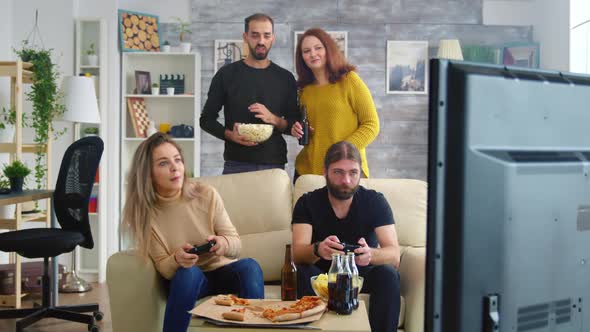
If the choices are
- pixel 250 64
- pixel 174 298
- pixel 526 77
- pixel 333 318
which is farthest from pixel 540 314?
pixel 250 64

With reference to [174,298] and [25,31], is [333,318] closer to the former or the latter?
[174,298]

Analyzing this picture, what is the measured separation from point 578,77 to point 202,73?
5.40 meters

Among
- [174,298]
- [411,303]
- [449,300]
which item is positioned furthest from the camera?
[411,303]

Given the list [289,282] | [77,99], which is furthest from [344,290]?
[77,99]

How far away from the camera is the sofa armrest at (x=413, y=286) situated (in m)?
2.82

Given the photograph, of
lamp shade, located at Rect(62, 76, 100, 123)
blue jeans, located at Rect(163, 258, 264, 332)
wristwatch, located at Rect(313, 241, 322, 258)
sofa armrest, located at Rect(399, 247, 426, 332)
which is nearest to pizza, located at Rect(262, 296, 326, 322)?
wristwatch, located at Rect(313, 241, 322, 258)

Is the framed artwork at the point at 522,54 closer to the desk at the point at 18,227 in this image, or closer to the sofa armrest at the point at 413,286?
the sofa armrest at the point at 413,286

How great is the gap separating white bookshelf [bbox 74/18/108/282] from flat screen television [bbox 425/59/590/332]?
199 inches

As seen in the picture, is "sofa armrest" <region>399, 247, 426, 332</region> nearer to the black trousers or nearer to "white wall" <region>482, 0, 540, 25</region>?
the black trousers

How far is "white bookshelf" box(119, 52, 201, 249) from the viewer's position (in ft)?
19.2

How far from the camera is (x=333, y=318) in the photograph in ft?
7.14

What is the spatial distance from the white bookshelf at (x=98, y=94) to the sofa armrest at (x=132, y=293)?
2.89m

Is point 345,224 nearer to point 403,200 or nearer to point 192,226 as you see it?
point 403,200

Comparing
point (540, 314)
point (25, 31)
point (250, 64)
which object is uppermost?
point (25, 31)
